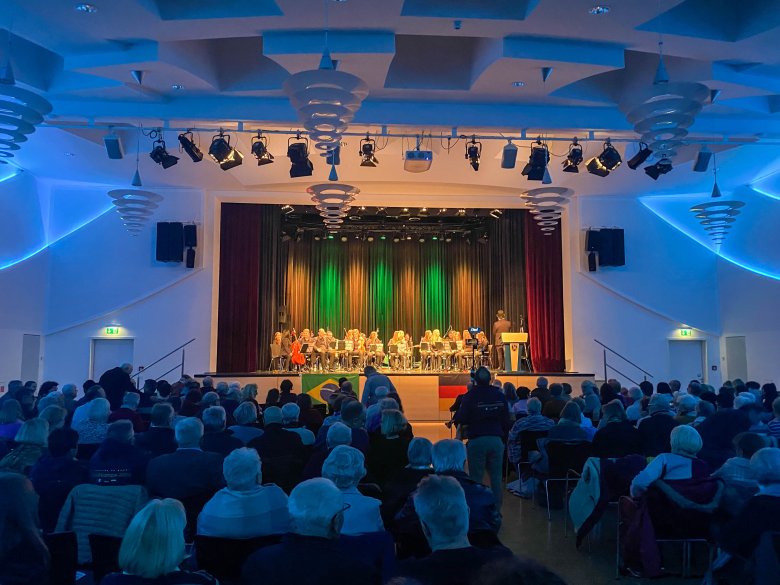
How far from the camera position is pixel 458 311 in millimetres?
18891

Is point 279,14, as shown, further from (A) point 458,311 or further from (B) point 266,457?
(A) point 458,311

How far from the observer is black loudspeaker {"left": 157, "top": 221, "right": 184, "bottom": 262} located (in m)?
14.7

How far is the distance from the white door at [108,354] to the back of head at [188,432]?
1162 cm

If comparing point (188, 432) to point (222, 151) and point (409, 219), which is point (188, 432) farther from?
point (409, 219)

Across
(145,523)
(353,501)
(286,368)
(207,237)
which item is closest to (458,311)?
(286,368)

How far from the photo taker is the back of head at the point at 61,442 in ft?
13.0

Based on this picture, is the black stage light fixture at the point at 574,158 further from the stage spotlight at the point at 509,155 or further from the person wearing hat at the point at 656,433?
the person wearing hat at the point at 656,433

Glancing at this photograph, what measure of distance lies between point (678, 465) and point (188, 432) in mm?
3218

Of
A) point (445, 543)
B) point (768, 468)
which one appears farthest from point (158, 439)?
point (768, 468)

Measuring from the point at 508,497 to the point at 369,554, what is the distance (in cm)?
505

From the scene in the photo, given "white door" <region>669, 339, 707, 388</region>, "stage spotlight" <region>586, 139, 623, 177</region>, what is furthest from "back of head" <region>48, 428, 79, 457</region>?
"white door" <region>669, 339, 707, 388</region>

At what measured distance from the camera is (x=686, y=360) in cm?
1579

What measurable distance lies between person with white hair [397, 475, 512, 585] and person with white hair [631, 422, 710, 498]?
7.86 feet

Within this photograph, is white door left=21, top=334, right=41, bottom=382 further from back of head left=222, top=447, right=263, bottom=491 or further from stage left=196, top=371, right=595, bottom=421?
back of head left=222, top=447, right=263, bottom=491
